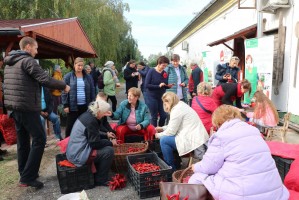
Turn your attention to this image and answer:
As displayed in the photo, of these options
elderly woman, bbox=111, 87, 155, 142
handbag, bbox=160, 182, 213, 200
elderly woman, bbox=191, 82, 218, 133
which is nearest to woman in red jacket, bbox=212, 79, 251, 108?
elderly woman, bbox=191, 82, 218, 133

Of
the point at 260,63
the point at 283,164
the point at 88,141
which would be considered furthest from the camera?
the point at 260,63

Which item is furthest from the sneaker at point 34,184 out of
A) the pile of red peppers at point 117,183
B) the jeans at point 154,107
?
the jeans at point 154,107

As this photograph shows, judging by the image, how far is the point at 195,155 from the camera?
3.99 m

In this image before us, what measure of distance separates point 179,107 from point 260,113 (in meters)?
2.03

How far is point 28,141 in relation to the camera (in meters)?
4.04

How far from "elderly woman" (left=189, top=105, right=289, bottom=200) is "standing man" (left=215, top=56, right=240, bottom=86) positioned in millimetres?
4147

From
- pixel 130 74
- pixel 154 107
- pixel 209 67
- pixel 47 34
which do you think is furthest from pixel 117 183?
pixel 209 67

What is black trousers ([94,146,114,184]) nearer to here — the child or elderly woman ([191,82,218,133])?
elderly woman ([191,82,218,133])

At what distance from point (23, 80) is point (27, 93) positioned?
0.55ft

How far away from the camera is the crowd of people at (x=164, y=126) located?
7.91ft

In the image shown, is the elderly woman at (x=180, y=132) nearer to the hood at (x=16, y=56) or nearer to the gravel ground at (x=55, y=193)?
the gravel ground at (x=55, y=193)

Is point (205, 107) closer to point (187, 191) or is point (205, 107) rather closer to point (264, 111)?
point (264, 111)

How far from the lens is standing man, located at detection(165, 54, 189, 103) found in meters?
6.54

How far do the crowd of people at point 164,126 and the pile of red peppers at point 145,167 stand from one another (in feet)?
1.05
